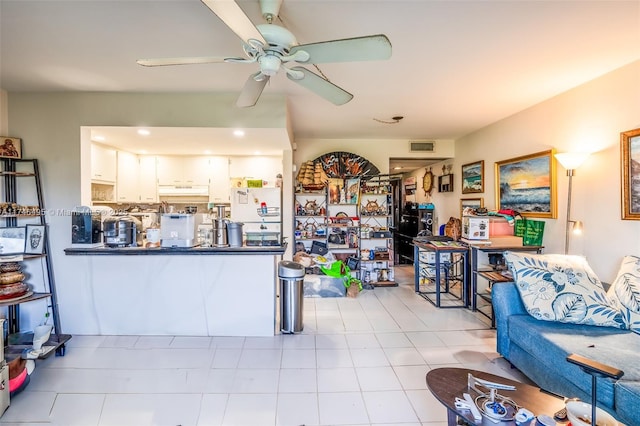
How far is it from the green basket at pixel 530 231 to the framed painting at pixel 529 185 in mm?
96

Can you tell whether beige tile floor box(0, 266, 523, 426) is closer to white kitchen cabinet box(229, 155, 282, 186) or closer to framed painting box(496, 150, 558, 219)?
framed painting box(496, 150, 558, 219)

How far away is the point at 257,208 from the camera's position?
15.0 feet

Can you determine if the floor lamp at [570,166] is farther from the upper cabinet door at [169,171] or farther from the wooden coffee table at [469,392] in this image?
the upper cabinet door at [169,171]

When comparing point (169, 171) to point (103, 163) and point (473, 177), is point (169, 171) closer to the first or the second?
point (103, 163)

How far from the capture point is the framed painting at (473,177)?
4629 millimetres

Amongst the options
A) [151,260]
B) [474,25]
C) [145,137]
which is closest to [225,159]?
[145,137]

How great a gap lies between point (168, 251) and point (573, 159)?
13.3 feet

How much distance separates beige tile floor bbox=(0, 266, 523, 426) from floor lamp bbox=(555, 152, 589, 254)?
4.27 feet

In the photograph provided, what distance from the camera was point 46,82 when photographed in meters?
2.82

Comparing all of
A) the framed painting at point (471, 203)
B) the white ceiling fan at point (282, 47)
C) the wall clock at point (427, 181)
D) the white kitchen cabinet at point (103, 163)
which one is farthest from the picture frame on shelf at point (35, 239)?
the wall clock at point (427, 181)

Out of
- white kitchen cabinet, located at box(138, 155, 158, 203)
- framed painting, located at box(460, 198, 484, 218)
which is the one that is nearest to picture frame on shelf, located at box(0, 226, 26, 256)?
white kitchen cabinet, located at box(138, 155, 158, 203)

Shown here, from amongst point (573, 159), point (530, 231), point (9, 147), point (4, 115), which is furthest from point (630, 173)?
point (4, 115)

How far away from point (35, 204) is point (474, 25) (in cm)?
425

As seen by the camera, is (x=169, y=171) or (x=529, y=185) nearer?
(x=529, y=185)
